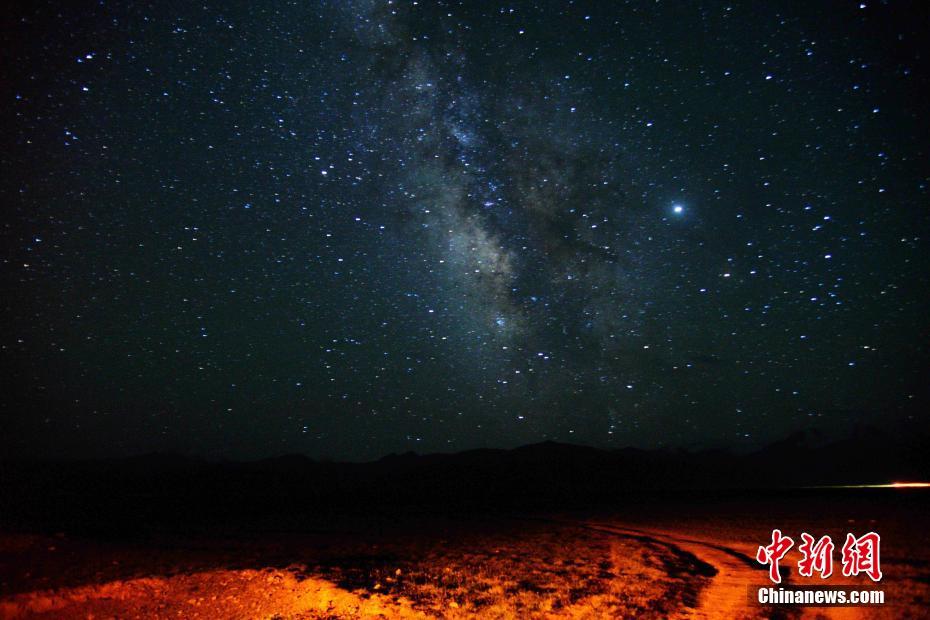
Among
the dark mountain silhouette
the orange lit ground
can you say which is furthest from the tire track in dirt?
the dark mountain silhouette

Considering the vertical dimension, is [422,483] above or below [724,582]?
below

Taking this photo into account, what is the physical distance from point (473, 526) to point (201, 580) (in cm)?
1457

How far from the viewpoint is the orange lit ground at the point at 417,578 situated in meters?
7.30

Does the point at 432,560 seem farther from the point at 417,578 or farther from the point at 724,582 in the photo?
the point at 724,582

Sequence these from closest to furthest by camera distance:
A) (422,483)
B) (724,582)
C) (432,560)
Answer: (724,582)
(432,560)
(422,483)

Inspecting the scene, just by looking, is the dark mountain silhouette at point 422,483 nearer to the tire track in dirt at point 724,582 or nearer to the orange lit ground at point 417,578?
the orange lit ground at point 417,578

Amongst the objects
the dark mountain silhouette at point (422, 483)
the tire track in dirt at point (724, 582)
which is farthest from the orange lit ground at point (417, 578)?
the dark mountain silhouette at point (422, 483)

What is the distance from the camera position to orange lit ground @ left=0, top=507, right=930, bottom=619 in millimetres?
7305

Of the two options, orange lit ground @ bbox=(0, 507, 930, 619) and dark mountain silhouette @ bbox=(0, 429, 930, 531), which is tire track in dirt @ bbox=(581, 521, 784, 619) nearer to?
orange lit ground @ bbox=(0, 507, 930, 619)

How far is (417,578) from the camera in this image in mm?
9766

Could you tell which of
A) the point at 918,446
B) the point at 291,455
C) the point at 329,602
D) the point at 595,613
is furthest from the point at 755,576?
the point at 291,455

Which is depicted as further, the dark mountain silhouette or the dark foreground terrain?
the dark mountain silhouette

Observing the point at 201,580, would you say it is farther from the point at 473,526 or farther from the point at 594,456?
the point at 594,456

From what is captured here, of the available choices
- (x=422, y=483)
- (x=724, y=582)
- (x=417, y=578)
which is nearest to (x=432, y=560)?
(x=417, y=578)
